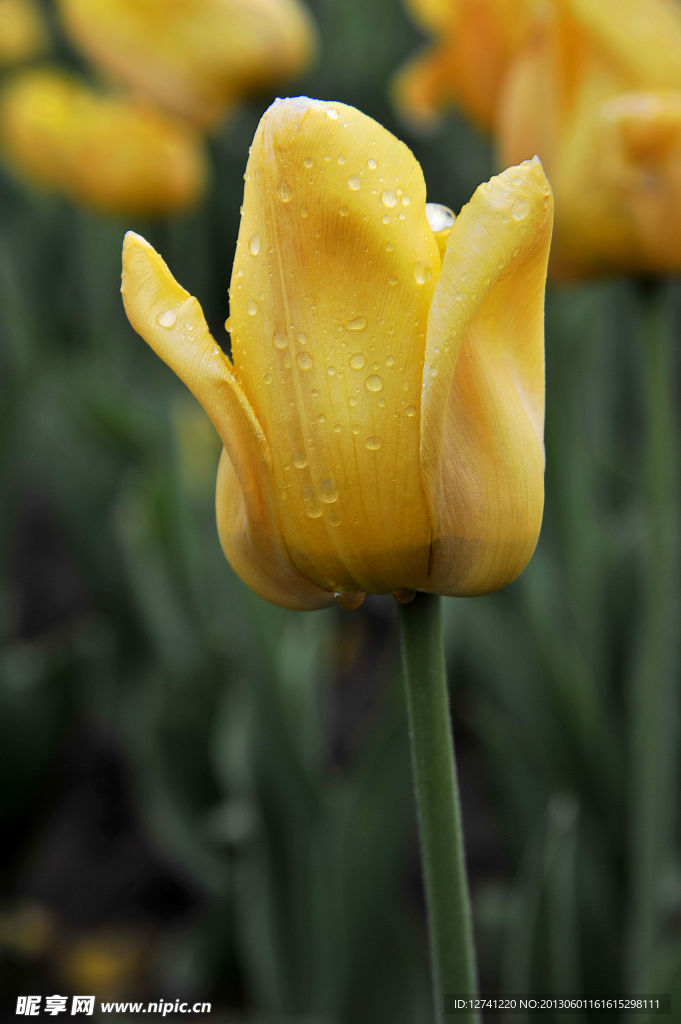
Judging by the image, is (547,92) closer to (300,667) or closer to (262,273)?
(262,273)

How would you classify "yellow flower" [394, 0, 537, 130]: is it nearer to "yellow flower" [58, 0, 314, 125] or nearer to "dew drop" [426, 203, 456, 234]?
"dew drop" [426, 203, 456, 234]

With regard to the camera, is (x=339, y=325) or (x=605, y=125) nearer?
(x=339, y=325)

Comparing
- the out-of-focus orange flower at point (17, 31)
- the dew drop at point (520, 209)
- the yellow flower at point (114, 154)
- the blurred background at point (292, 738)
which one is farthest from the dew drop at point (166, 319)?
the out-of-focus orange flower at point (17, 31)

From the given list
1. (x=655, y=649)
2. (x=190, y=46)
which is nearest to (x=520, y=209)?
(x=655, y=649)

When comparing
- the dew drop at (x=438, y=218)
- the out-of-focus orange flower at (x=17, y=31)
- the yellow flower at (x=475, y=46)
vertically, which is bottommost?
the dew drop at (x=438, y=218)

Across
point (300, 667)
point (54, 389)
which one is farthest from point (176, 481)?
point (54, 389)

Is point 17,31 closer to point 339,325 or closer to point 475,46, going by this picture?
point 475,46

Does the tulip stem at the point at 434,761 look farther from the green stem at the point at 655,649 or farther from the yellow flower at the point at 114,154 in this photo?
the yellow flower at the point at 114,154

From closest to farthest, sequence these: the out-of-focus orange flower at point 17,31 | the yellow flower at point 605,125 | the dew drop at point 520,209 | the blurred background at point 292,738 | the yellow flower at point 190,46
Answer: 1. the dew drop at point 520,209
2. the yellow flower at point 605,125
3. the blurred background at point 292,738
4. the yellow flower at point 190,46
5. the out-of-focus orange flower at point 17,31
